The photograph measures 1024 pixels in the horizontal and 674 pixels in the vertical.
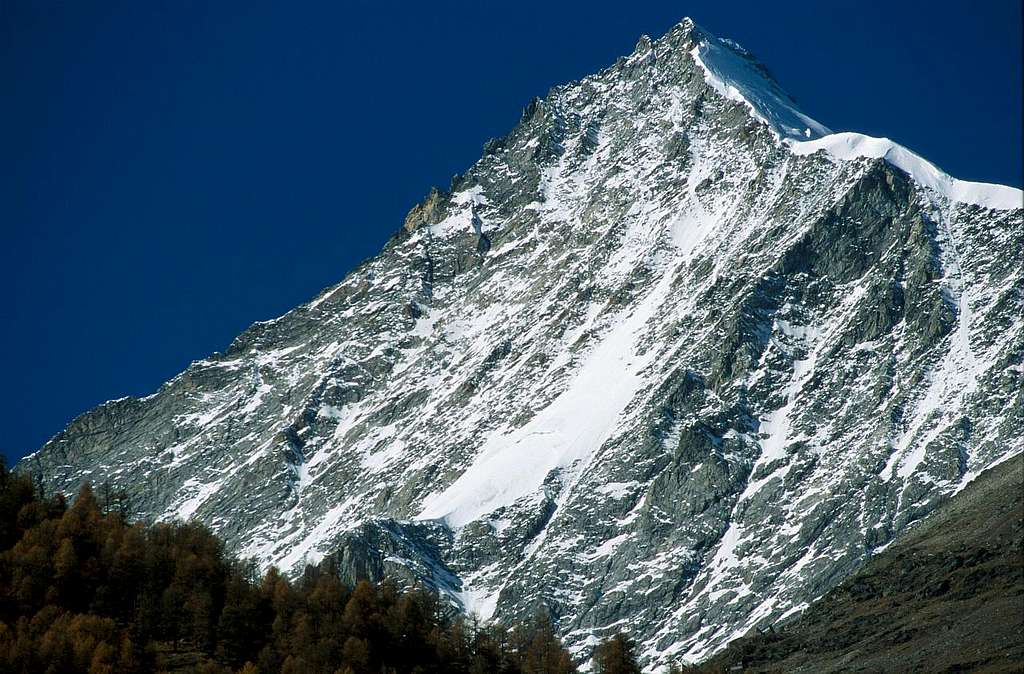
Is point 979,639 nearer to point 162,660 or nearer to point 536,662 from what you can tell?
point 536,662

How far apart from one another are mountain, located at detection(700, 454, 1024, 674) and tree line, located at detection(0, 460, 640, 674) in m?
22.3

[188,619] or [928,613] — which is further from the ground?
[188,619]

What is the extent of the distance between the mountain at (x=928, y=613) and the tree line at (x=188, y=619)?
22.3m

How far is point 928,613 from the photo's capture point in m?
161

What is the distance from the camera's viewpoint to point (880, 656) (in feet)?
495

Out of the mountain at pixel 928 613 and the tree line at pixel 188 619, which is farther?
the mountain at pixel 928 613

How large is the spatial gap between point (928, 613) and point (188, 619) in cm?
7165

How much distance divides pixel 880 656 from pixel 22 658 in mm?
75175

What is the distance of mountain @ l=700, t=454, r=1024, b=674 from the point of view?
140750 millimetres

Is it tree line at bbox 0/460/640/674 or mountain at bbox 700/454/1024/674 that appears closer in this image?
tree line at bbox 0/460/640/674

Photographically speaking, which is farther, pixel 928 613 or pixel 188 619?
pixel 928 613

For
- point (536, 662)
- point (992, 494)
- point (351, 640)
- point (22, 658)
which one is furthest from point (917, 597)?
point (22, 658)

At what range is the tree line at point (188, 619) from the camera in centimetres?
12344

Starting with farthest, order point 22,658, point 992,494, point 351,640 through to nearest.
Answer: point 992,494
point 351,640
point 22,658
